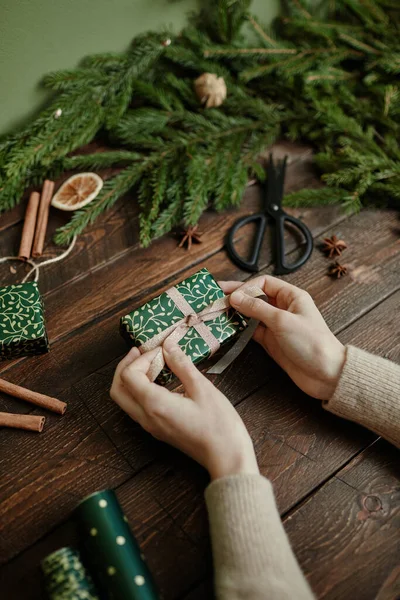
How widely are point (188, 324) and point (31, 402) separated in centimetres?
39

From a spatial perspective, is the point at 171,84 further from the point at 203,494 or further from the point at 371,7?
the point at 203,494

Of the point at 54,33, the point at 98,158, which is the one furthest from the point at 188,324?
the point at 54,33

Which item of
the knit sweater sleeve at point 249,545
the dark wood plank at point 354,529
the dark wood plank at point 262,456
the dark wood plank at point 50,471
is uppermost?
the dark wood plank at point 50,471

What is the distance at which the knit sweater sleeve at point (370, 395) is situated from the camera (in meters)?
1.06

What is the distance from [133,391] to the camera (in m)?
1.03

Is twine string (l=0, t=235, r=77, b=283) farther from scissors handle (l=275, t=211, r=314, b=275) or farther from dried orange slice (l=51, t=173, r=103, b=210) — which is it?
scissors handle (l=275, t=211, r=314, b=275)

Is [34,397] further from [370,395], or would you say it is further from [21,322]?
[370,395]

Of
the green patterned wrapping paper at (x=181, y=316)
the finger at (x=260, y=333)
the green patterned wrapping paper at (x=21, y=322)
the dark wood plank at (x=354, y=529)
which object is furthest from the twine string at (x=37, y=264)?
the dark wood plank at (x=354, y=529)

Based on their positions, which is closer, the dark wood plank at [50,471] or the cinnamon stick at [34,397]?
the dark wood plank at [50,471]

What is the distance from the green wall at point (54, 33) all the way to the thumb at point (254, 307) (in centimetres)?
86

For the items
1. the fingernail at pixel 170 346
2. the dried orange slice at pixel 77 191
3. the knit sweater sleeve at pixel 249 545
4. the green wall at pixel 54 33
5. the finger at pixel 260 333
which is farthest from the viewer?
the dried orange slice at pixel 77 191

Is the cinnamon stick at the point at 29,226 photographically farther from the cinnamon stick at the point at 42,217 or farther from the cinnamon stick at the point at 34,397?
the cinnamon stick at the point at 34,397

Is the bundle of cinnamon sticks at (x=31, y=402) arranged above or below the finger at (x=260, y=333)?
above

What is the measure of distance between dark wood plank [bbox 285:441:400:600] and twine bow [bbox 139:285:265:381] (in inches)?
14.5
